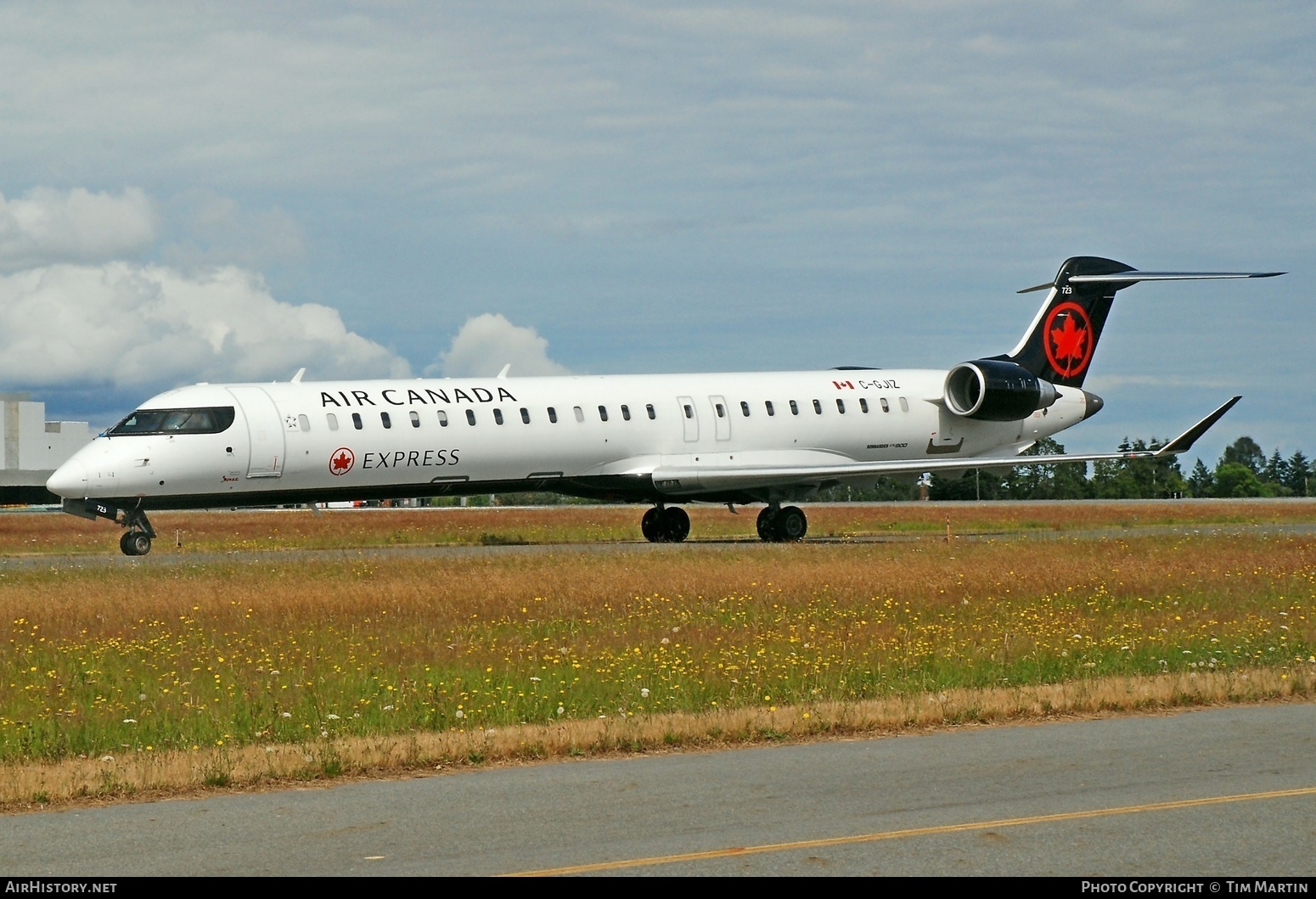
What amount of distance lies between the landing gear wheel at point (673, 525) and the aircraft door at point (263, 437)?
9.90 meters

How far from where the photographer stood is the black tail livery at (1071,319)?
38438 millimetres

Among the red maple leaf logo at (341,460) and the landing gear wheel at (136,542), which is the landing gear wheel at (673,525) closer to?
the red maple leaf logo at (341,460)

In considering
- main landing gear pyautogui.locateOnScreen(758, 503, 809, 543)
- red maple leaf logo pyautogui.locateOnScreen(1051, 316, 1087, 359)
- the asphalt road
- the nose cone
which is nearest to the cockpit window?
the nose cone

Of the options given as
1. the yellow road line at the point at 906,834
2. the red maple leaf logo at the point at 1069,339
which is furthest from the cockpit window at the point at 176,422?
the yellow road line at the point at 906,834

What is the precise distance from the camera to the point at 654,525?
115ft

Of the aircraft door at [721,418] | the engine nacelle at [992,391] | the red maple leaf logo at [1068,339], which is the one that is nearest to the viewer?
the aircraft door at [721,418]

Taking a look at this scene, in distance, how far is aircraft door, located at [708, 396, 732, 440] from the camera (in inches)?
1312

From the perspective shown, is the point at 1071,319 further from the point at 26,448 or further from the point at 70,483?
the point at 26,448

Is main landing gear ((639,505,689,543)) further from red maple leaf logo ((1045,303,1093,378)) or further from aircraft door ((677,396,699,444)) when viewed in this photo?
red maple leaf logo ((1045,303,1093,378))

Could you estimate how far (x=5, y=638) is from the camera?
1580cm

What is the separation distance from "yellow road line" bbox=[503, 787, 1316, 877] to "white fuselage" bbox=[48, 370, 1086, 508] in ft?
72.2

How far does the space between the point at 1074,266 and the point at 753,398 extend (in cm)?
1034
